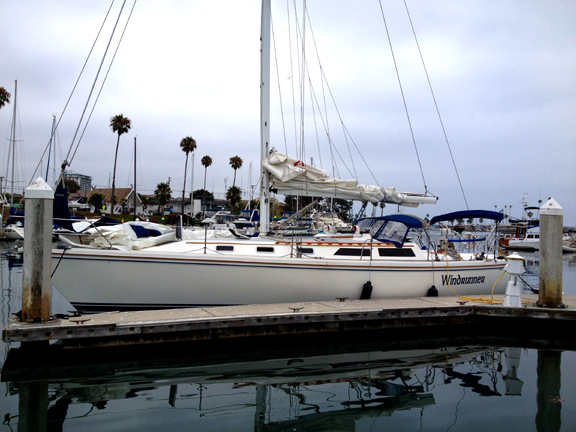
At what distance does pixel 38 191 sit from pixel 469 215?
30.4 ft

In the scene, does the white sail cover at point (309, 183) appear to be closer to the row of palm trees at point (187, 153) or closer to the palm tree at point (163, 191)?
the row of palm trees at point (187, 153)

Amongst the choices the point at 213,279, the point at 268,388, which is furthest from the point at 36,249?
the point at 268,388

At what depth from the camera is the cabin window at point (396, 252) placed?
1034 cm

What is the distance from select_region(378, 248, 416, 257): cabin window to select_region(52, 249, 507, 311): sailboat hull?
0.38 metres

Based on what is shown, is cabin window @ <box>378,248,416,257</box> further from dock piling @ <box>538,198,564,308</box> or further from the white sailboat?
dock piling @ <box>538,198,564,308</box>

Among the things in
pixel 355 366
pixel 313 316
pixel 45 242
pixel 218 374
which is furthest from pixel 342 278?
pixel 45 242

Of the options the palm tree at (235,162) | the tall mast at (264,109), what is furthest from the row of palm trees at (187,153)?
the tall mast at (264,109)

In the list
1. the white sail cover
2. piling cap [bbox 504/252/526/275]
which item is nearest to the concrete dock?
piling cap [bbox 504/252/526/275]

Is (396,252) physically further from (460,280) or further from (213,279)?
(213,279)

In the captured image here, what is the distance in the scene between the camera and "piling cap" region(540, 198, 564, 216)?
30.3 ft

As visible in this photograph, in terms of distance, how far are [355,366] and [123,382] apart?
12.7ft

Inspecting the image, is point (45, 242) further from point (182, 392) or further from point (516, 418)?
point (516, 418)

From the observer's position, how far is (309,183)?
11570 millimetres

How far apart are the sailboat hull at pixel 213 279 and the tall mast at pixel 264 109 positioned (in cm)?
255
